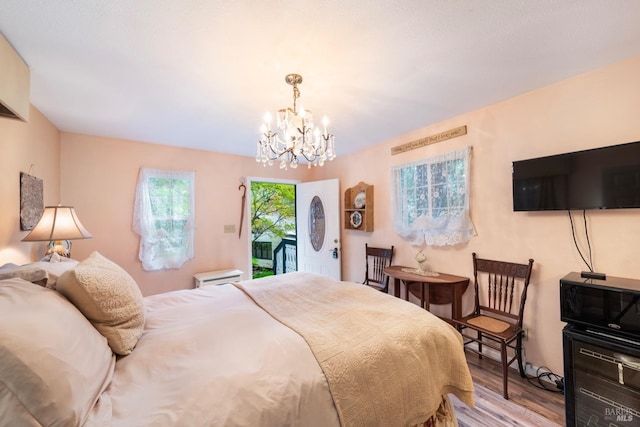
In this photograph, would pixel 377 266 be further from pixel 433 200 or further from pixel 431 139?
pixel 431 139

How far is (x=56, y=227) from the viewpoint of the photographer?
6.09 feet

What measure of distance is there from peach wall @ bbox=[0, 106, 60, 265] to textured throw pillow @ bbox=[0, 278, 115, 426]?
4.23ft

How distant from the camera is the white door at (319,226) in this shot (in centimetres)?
388

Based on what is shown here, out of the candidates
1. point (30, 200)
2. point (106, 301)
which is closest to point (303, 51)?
point (106, 301)

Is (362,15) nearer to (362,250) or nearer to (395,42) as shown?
(395,42)

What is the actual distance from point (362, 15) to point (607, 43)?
5.21ft

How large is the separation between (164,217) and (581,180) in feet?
14.1

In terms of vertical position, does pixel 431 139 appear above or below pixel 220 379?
above

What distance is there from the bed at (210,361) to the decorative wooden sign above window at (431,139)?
1972 mm

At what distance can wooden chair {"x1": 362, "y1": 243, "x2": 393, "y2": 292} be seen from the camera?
10.7 ft

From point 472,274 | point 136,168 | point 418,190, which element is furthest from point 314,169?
point 472,274

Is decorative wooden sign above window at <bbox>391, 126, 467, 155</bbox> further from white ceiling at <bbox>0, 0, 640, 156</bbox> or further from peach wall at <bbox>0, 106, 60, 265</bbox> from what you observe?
peach wall at <bbox>0, 106, 60, 265</bbox>

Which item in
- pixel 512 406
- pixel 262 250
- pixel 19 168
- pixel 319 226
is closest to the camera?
pixel 512 406

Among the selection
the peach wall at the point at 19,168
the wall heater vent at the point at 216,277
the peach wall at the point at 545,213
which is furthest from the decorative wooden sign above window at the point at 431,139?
the peach wall at the point at 19,168
